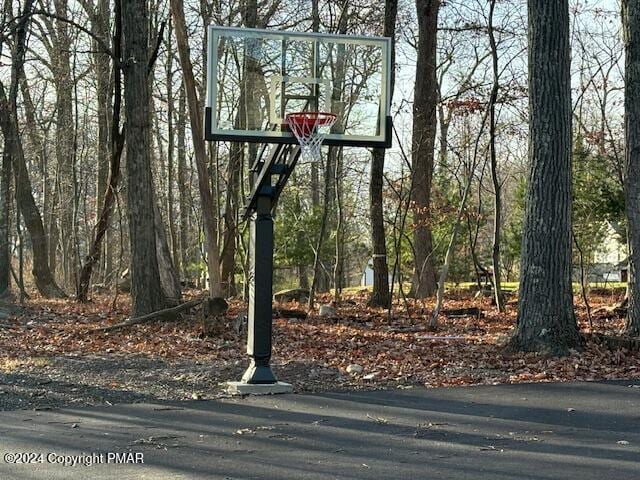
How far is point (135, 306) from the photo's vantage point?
14.4 meters

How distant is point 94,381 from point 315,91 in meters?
4.26

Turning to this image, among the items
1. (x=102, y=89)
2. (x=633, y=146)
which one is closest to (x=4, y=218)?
(x=102, y=89)

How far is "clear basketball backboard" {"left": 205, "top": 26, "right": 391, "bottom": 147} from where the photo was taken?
8.62 metres

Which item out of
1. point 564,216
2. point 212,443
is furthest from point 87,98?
point 212,443

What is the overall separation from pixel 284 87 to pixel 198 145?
756cm

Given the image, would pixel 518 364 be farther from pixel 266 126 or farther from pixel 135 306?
pixel 135 306

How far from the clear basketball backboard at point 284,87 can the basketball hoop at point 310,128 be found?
63 mm

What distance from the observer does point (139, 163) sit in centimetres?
1434

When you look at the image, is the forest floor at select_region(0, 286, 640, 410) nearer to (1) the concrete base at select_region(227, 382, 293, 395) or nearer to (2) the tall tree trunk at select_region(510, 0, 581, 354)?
(1) the concrete base at select_region(227, 382, 293, 395)

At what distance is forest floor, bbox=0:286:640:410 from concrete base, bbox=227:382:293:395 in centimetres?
18

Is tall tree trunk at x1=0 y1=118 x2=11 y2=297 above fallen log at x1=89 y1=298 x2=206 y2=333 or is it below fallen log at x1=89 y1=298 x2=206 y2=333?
above

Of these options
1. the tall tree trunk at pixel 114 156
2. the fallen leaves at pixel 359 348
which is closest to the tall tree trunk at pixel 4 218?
the tall tree trunk at pixel 114 156

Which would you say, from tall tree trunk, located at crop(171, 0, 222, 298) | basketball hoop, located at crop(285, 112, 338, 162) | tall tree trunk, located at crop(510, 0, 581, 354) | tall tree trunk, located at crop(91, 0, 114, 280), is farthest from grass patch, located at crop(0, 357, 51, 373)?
tall tree trunk, located at crop(91, 0, 114, 280)

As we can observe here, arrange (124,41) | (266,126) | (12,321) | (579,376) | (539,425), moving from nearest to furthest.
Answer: (539,425)
(266,126)
(579,376)
(124,41)
(12,321)
